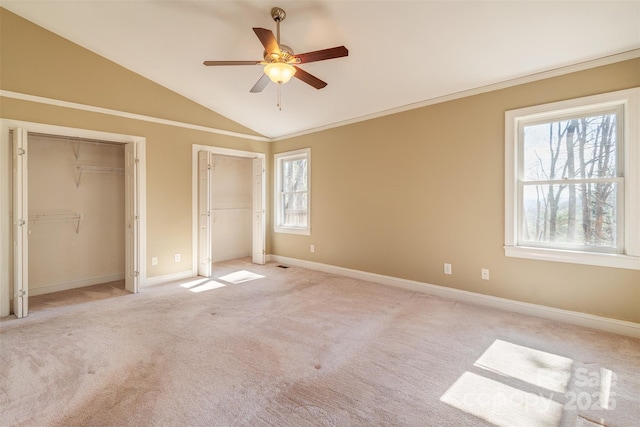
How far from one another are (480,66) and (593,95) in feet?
3.52

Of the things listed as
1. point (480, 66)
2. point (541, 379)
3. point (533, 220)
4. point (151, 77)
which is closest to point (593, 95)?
point (480, 66)

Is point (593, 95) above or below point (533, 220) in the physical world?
above

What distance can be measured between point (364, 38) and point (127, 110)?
340 centimetres

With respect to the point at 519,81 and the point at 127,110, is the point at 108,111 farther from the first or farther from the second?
the point at 519,81

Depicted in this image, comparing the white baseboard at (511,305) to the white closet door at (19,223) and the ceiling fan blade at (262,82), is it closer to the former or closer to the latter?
the ceiling fan blade at (262,82)

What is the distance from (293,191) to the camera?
5746 mm

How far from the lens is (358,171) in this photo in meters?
4.62

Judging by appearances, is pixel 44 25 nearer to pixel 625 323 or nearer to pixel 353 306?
pixel 353 306

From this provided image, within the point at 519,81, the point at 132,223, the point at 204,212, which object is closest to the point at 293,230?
the point at 204,212

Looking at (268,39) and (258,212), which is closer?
(268,39)

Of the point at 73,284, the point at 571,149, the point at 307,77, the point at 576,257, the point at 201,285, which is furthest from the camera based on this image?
the point at 201,285

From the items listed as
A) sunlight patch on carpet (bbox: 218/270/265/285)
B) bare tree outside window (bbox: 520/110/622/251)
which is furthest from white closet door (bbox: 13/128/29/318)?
bare tree outside window (bbox: 520/110/622/251)

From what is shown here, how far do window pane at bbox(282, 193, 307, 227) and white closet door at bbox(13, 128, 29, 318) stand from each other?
375cm

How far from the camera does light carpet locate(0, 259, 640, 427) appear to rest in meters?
1.73
